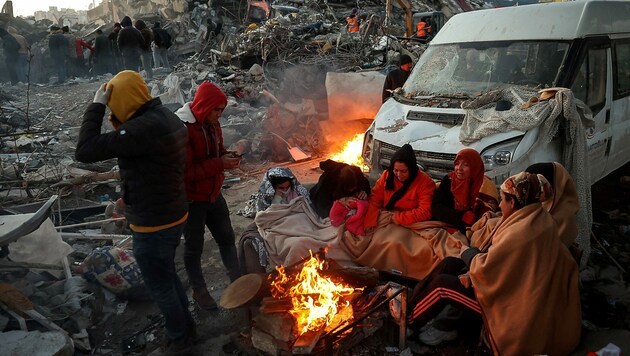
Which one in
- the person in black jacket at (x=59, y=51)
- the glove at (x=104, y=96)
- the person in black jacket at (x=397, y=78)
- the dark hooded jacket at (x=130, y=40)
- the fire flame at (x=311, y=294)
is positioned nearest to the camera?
the glove at (x=104, y=96)

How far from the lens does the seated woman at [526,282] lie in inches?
116

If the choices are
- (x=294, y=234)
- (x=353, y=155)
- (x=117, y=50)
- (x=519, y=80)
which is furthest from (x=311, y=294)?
(x=117, y=50)

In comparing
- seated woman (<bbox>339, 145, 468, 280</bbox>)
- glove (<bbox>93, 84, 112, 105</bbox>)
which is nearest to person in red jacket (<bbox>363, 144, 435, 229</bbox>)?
seated woman (<bbox>339, 145, 468, 280</bbox>)

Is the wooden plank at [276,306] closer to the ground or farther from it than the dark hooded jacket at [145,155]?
closer to the ground

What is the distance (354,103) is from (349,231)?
19.4 ft

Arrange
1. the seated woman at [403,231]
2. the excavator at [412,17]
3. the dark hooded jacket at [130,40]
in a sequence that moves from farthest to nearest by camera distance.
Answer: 1. the dark hooded jacket at [130,40]
2. the excavator at [412,17]
3. the seated woman at [403,231]

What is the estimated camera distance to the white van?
4.88 m

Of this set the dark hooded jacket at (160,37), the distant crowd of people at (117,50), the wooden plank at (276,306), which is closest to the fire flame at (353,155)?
the wooden plank at (276,306)

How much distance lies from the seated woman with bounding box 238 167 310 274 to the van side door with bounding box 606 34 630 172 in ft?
13.7

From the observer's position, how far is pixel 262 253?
14.3 ft

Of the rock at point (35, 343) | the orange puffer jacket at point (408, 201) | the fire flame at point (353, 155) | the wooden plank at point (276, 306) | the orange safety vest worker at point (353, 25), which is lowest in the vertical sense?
the fire flame at point (353, 155)

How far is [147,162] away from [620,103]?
5.91 m

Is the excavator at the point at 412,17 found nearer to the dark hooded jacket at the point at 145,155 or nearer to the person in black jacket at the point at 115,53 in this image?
the person in black jacket at the point at 115,53

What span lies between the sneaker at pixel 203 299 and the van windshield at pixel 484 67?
145 inches
